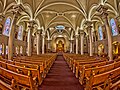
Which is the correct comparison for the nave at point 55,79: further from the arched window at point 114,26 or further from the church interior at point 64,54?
the arched window at point 114,26

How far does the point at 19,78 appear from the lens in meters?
2.92

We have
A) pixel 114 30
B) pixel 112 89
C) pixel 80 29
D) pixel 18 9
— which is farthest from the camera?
pixel 80 29

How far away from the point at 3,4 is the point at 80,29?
598 inches

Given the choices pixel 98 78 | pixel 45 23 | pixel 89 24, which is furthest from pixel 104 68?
pixel 45 23

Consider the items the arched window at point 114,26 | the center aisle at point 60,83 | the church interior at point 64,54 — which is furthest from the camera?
the arched window at point 114,26

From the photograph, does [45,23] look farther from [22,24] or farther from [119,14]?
[119,14]

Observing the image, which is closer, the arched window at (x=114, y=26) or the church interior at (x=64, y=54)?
the church interior at (x=64, y=54)

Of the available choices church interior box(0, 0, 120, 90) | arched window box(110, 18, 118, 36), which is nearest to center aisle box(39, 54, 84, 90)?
church interior box(0, 0, 120, 90)

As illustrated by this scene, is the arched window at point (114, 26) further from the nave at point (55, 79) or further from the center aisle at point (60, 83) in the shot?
the center aisle at point (60, 83)

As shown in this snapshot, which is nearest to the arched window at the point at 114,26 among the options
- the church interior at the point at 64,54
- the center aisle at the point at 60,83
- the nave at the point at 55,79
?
the church interior at the point at 64,54

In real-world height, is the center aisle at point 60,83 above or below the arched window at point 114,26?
below

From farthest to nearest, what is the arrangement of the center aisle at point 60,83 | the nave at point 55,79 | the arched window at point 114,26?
the arched window at point 114,26
the center aisle at point 60,83
the nave at point 55,79

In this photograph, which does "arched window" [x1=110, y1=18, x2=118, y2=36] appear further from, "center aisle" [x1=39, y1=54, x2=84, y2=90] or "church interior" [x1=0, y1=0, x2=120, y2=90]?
"center aisle" [x1=39, y1=54, x2=84, y2=90]

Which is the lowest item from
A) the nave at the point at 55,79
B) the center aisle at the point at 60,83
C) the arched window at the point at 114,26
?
the center aisle at the point at 60,83
